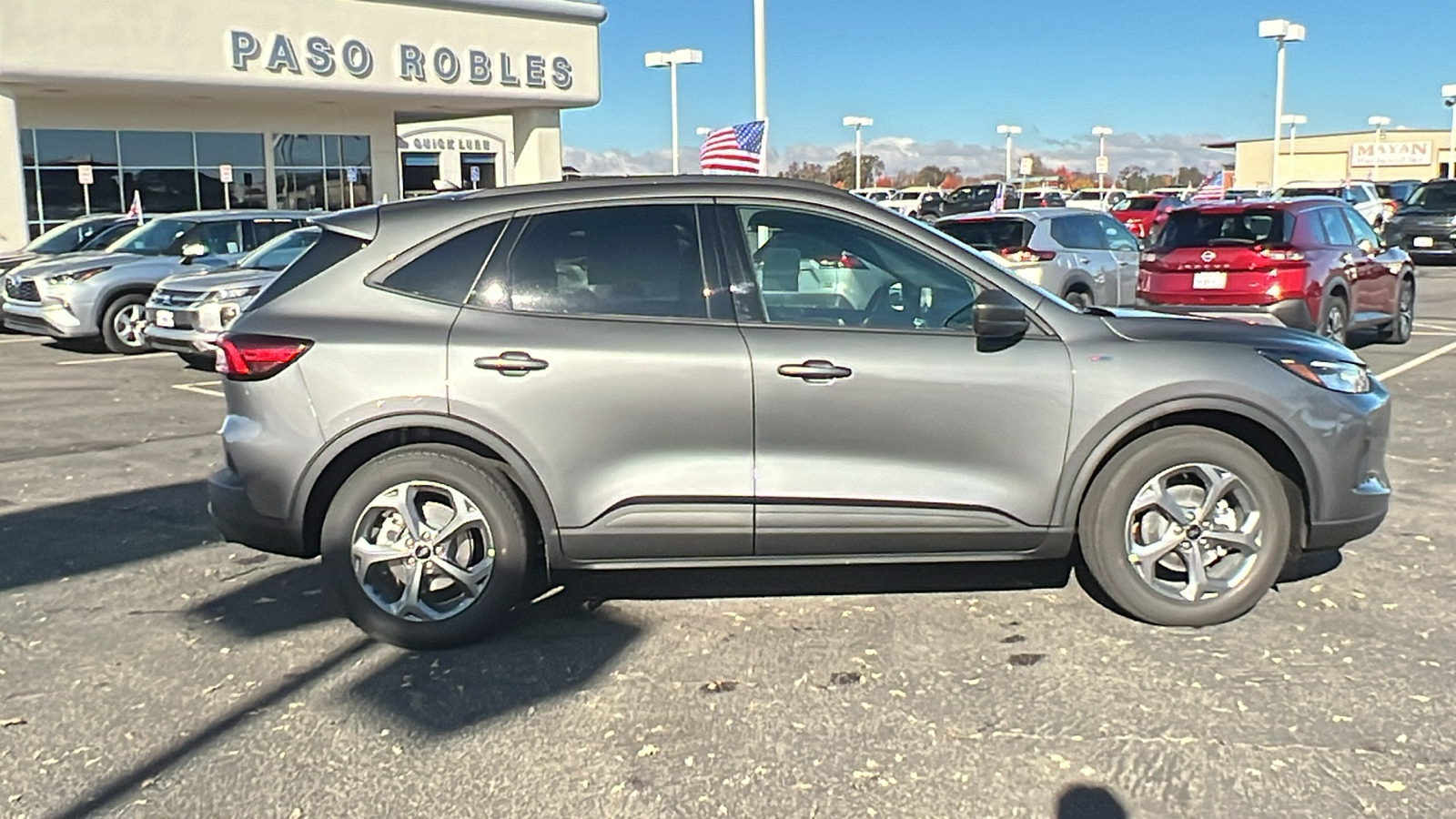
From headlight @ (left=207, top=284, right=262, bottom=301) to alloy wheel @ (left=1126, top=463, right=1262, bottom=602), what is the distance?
9603mm

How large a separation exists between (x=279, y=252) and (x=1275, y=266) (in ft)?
32.0

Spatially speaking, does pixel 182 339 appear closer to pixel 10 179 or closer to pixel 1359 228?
pixel 1359 228

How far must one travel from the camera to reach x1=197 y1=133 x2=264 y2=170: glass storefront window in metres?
29.0

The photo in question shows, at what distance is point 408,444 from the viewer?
470cm

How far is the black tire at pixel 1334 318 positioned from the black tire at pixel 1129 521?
313 inches

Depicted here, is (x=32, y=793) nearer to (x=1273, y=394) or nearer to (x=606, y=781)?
(x=606, y=781)

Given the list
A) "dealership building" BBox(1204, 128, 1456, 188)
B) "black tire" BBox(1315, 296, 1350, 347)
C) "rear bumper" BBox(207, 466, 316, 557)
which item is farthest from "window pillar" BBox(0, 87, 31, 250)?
"dealership building" BBox(1204, 128, 1456, 188)

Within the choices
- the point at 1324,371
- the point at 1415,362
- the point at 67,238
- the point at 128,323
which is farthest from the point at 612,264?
the point at 67,238

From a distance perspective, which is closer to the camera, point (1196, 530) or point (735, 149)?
point (1196, 530)

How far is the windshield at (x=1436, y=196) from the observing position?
27427mm

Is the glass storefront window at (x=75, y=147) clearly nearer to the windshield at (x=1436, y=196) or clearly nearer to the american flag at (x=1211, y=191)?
the american flag at (x=1211, y=191)

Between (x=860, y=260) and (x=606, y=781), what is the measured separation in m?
Result: 2.18

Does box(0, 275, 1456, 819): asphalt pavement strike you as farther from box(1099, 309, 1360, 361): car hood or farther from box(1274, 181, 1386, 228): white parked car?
box(1274, 181, 1386, 228): white parked car

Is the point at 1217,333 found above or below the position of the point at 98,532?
above
